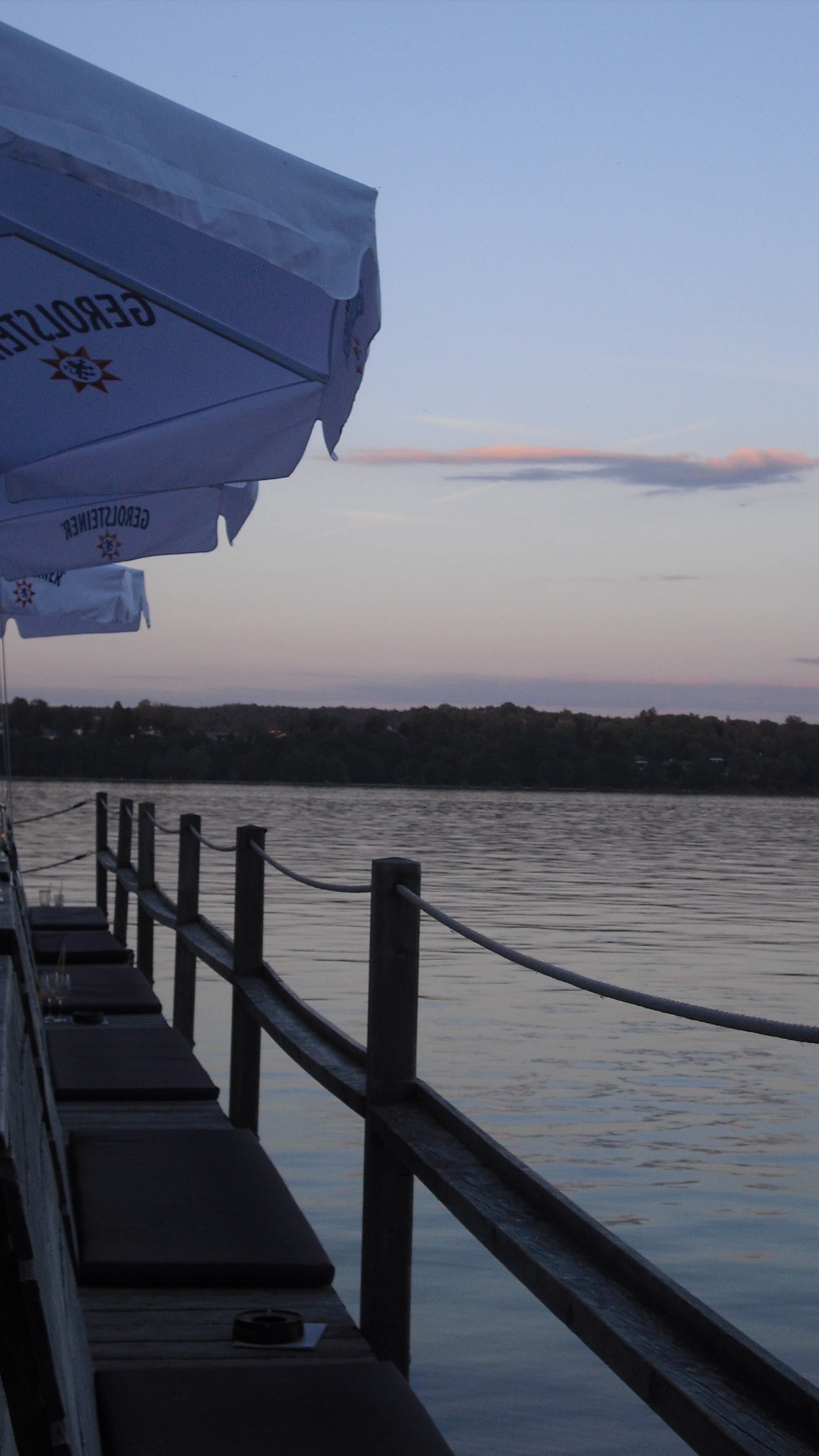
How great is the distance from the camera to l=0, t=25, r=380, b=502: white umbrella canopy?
2941 mm

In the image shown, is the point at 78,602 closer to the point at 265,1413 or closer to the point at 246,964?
the point at 246,964

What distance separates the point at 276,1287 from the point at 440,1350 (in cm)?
284

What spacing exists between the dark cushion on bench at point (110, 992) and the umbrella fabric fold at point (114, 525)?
9.66 feet

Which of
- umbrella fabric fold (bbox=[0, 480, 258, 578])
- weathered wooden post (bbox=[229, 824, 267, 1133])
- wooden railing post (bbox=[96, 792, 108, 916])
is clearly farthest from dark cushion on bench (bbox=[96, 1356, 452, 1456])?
wooden railing post (bbox=[96, 792, 108, 916])

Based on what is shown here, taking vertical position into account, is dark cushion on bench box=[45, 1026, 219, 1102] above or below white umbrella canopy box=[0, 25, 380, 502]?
below

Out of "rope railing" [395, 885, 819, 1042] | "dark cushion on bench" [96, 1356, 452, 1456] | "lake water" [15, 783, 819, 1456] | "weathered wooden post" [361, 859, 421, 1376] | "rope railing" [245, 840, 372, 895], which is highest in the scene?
"rope railing" [395, 885, 819, 1042]

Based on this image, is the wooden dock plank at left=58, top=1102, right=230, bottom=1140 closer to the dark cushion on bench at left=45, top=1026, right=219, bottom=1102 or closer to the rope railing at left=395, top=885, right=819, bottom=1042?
the dark cushion on bench at left=45, top=1026, right=219, bottom=1102

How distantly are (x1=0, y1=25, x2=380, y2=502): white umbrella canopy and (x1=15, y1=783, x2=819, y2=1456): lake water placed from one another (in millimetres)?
3785

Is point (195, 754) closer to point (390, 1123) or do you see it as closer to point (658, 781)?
point (658, 781)

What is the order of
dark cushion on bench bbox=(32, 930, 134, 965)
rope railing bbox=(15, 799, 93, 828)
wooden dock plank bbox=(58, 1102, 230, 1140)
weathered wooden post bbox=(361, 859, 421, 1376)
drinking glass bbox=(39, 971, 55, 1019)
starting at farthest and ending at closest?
1. rope railing bbox=(15, 799, 93, 828)
2. dark cushion on bench bbox=(32, 930, 134, 965)
3. drinking glass bbox=(39, 971, 55, 1019)
4. wooden dock plank bbox=(58, 1102, 230, 1140)
5. weathered wooden post bbox=(361, 859, 421, 1376)

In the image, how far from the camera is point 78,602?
1237 centimetres

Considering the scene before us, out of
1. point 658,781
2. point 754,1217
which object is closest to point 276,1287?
point 754,1217

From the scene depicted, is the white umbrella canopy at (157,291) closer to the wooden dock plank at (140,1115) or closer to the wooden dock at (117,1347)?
the wooden dock at (117,1347)

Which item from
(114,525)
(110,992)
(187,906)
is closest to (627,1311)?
(114,525)
